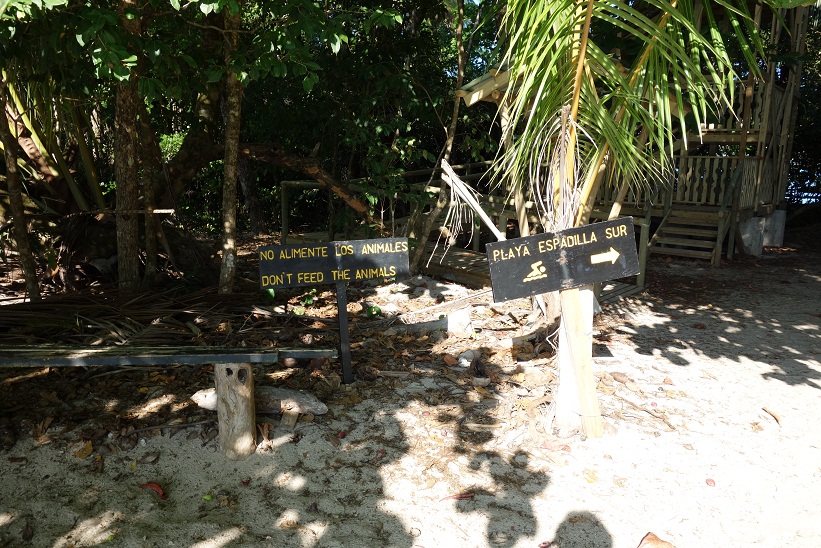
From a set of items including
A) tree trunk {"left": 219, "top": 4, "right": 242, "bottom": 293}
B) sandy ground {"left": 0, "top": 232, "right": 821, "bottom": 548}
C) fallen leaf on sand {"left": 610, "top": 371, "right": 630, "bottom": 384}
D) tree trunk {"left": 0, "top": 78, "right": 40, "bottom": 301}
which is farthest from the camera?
tree trunk {"left": 219, "top": 4, "right": 242, "bottom": 293}

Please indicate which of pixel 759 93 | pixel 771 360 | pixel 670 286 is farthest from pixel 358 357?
pixel 759 93

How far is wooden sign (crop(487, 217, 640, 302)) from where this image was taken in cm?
376

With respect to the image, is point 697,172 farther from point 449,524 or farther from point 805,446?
point 449,524

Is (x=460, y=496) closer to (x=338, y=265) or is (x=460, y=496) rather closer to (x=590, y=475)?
(x=590, y=475)

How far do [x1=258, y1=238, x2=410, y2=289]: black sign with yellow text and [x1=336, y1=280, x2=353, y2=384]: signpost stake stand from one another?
9 centimetres

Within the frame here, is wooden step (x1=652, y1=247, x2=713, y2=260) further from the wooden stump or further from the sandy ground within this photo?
the wooden stump

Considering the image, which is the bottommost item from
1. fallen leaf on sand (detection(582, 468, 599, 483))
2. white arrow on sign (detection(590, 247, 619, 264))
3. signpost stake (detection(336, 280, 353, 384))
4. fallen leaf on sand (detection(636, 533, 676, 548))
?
fallen leaf on sand (detection(636, 533, 676, 548))

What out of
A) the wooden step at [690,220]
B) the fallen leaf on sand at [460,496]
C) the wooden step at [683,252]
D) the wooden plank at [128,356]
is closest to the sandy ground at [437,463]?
the fallen leaf on sand at [460,496]

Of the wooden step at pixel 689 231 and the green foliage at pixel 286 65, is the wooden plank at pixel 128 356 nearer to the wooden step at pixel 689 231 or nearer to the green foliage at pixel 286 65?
the green foliage at pixel 286 65

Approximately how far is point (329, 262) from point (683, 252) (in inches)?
309

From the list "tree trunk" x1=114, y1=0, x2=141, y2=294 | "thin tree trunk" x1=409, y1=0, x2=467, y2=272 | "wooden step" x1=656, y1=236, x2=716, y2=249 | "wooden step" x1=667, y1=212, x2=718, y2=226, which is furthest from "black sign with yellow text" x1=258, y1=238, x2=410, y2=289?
"wooden step" x1=667, y1=212, x2=718, y2=226

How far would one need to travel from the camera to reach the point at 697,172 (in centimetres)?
1106

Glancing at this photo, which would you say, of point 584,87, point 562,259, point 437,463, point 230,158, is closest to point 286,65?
point 230,158

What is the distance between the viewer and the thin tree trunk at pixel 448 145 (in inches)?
265
